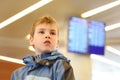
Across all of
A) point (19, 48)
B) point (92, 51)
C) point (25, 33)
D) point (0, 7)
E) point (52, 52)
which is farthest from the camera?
point (19, 48)

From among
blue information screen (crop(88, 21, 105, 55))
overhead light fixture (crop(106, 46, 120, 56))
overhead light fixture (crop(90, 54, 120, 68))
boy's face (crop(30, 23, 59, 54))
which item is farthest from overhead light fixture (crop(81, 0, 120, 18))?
boy's face (crop(30, 23, 59, 54))

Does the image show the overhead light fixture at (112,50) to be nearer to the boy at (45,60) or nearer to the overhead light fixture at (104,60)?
the overhead light fixture at (104,60)

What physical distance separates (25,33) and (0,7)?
147 centimetres

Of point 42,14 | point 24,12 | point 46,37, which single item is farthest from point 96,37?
point 46,37

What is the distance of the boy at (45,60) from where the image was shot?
1494 mm

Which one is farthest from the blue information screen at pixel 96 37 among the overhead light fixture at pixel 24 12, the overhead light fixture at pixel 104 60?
the overhead light fixture at pixel 104 60

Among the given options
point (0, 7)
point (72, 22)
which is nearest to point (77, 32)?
point (72, 22)

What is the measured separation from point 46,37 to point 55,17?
4382 mm

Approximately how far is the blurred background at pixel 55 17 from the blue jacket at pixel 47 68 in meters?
3.51

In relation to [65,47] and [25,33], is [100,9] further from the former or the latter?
[25,33]

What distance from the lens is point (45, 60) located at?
1.56 m

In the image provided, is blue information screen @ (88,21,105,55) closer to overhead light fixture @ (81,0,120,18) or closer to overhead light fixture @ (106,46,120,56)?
overhead light fixture @ (81,0,120,18)

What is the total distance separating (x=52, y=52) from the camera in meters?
1.59

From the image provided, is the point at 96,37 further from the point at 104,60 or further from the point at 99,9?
the point at 104,60
